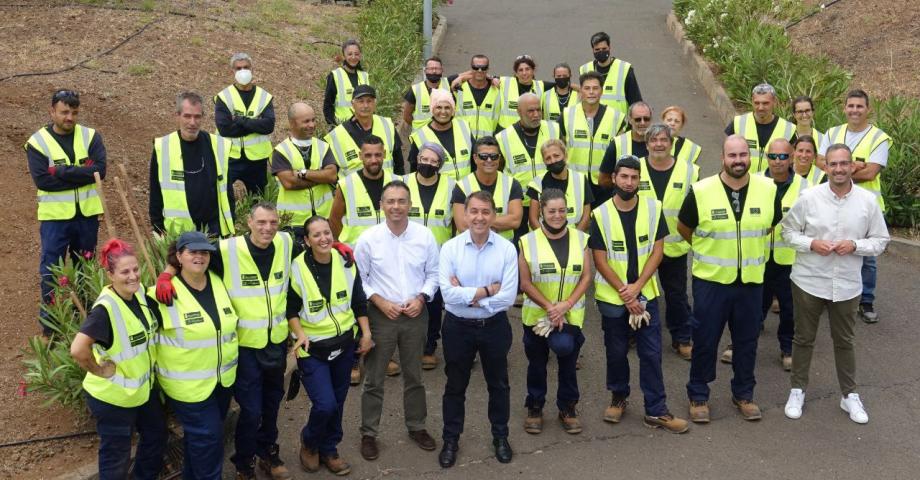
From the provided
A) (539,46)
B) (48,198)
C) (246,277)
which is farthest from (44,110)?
(539,46)

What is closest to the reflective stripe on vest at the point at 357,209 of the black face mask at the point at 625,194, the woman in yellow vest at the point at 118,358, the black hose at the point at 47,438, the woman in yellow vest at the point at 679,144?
the black face mask at the point at 625,194

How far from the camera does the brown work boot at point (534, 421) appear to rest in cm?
688

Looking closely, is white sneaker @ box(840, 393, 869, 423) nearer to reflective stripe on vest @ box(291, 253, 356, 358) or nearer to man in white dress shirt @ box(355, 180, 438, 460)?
man in white dress shirt @ box(355, 180, 438, 460)

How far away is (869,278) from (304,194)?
510 centimetres

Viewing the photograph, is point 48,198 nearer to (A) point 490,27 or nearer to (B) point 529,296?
(B) point 529,296

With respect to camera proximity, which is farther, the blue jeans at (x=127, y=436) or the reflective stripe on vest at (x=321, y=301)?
the reflective stripe on vest at (x=321, y=301)

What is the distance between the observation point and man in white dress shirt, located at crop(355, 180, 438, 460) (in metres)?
6.45

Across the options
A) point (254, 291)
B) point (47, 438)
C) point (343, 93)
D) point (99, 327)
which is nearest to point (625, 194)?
point (254, 291)

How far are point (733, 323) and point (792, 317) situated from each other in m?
1.13

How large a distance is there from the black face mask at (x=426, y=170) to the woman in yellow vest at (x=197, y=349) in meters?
2.08

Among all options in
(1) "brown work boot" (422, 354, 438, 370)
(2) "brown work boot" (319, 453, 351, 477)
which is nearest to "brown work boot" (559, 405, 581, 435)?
(1) "brown work boot" (422, 354, 438, 370)

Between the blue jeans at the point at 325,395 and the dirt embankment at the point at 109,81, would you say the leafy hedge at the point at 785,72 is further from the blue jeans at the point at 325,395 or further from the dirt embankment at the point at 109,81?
the blue jeans at the point at 325,395

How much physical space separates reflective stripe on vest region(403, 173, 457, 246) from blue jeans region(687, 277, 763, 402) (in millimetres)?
1967

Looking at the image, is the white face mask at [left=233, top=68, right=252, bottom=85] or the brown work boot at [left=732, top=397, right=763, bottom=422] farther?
the white face mask at [left=233, top=68, right=252, bottom=85]
